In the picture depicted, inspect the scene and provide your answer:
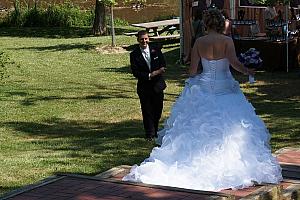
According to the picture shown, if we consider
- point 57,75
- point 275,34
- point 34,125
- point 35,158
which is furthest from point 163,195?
point 275,34

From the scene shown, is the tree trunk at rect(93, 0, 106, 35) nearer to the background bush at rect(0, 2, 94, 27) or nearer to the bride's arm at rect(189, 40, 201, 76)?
the background bush at rect(0, 2, 94, 27)

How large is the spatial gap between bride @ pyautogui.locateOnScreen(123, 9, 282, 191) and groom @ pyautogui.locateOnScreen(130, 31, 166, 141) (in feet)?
9.67

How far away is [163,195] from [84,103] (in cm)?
950

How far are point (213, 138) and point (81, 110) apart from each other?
791 cm

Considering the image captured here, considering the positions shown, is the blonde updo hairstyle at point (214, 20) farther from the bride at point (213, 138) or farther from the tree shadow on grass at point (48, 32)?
the tree shadow on grass at point (48, 32)

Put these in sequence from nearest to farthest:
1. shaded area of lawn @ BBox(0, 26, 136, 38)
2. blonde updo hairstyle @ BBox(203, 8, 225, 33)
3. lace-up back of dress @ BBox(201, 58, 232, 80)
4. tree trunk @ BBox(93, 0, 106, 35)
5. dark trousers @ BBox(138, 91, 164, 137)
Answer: blonde updo hairstyle @ BBox(203, 8, 225, 33), lace-up back of dress @ BBox(201, 58, 232, 80), dark trousers @ BBox(138, 91, 164, 137), tree trunk @ BBox(93, 0, 106, 35), shaded area of lawn @ BBox(0, 26, 136, 38)

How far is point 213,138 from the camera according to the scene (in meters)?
7.51

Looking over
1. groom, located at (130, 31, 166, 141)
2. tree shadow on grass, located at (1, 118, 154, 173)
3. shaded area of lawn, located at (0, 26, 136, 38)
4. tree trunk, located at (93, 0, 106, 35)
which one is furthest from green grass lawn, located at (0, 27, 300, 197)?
shaded area of lawn, located at (0, 26, 136, 38)

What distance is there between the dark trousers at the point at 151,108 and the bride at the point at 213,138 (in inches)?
122

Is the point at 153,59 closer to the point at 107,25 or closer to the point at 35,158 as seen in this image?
the point at 35,158

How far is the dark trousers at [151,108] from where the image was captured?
11.0 m

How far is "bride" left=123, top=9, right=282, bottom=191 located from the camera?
738 centimetres

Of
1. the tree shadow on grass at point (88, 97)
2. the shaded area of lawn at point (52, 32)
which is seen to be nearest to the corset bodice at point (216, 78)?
the tree shadow on grass at point (88, 97)

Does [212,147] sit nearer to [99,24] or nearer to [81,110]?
[81,110]
